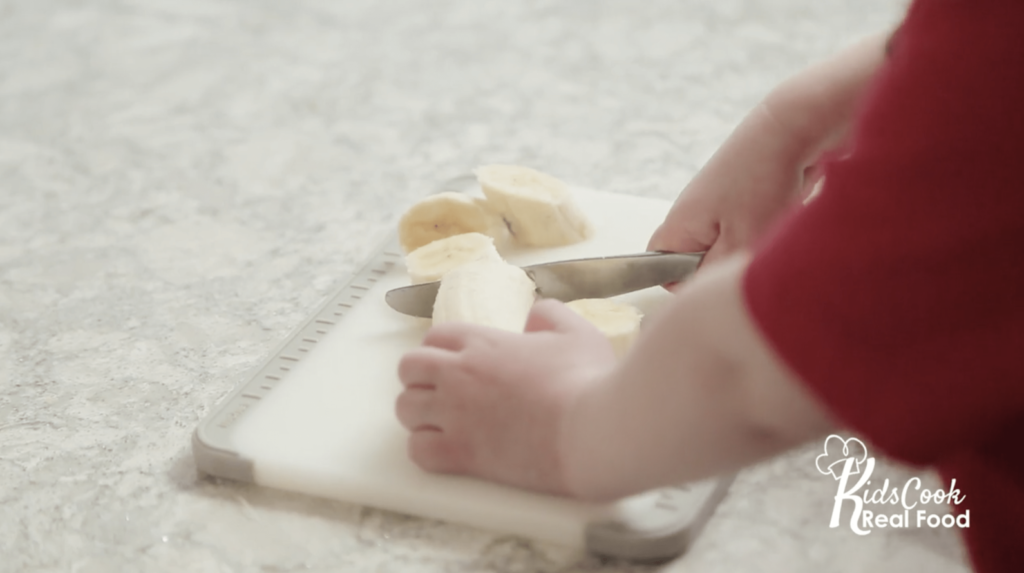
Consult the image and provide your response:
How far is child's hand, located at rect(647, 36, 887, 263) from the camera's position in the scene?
698 millimetres

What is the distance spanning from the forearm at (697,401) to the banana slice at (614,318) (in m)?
0.14

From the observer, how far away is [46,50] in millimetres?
1410

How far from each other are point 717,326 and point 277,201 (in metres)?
0.64

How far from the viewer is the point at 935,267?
1.24 feet


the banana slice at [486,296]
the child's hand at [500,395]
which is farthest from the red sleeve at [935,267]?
the banana slice at [486,296]

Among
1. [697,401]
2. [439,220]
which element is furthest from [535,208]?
[697,401]

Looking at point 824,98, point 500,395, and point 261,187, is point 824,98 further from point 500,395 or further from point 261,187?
point 261,187

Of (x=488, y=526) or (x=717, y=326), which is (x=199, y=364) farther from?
(x=717, y=326)

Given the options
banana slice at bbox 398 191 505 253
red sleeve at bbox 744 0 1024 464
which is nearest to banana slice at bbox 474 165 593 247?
banana slice at bbox 398 191 505 253

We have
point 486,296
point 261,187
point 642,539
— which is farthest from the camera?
point 261,187

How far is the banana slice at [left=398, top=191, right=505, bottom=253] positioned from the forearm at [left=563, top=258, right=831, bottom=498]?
0.33 m

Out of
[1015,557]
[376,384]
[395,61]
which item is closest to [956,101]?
[1015,557]

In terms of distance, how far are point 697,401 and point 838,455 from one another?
0.22 metres

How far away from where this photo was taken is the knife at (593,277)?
0.73 m
